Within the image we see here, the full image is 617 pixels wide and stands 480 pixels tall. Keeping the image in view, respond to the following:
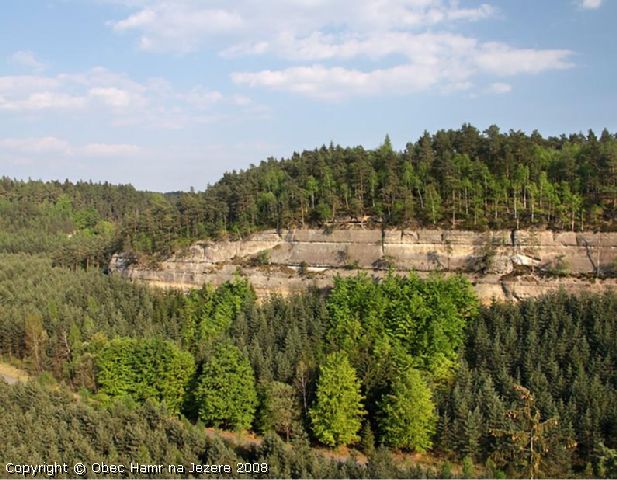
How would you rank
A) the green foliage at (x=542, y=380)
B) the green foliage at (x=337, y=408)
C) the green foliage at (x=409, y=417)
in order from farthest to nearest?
the green foliage at (x=337, y=408), the green foliage at (x=409, y=417), the green foliage at (x=542, y=380)

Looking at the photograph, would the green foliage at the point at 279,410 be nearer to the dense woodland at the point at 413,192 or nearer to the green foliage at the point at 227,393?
the green foliage at the point at 227,393

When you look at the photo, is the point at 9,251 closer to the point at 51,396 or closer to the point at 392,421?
the point at 51,396

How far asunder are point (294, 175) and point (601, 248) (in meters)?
41.3

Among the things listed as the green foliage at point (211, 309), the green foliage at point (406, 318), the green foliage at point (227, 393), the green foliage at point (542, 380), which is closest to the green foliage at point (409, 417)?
the green foliage at point (542, 380)

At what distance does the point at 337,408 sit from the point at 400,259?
23.6 meters

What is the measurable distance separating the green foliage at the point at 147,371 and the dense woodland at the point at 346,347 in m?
0.17

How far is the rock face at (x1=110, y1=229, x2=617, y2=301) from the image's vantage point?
53.8m

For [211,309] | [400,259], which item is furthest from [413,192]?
[211,309]

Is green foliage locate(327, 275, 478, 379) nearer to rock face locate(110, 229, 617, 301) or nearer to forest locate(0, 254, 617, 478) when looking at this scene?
forest locate(0, 254, 617, 478)

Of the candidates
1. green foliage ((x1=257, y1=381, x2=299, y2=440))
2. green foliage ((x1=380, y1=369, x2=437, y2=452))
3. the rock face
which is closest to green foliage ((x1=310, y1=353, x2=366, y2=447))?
green foliage ((x1=257, y1=381, x2=299, y2=440))

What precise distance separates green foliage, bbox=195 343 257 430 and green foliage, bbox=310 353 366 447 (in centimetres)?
565

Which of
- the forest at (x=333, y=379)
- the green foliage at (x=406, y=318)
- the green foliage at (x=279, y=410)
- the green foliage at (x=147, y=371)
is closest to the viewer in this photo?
the forest at (x=333, y=379)

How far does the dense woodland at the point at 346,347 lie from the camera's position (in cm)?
3462

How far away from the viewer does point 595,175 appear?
5775cm
